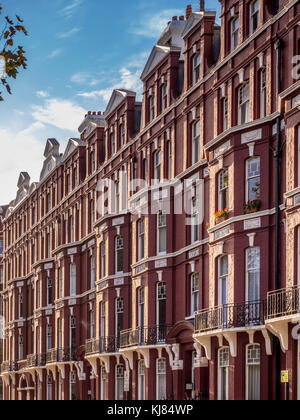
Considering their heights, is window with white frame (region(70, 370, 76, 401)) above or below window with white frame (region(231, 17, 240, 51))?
below

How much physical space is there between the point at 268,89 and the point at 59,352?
111ft

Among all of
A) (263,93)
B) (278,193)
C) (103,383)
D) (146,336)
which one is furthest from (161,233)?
(103,383)

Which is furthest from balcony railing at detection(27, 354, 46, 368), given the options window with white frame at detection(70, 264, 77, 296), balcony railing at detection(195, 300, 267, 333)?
balcony railing at detection(195, 300, 267, 333)

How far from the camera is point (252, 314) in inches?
1373

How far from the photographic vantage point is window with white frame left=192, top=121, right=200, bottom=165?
43469mm

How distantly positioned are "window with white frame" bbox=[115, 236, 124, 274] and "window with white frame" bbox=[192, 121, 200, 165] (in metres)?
11.1

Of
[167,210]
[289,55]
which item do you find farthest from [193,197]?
[289,55]

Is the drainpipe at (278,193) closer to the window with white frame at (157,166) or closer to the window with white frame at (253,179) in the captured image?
the window with white frame at (253,179)

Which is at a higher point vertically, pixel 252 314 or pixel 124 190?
pixel 124 190

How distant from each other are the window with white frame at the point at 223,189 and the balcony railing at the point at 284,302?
18.5 feet

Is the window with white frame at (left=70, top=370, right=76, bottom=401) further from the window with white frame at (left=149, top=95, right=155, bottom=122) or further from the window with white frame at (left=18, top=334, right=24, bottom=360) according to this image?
the window with white frame at (left=149, top=95, right=155, bottom=122)

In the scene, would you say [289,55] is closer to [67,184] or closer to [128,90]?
[128,90]

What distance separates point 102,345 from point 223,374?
694 inches
